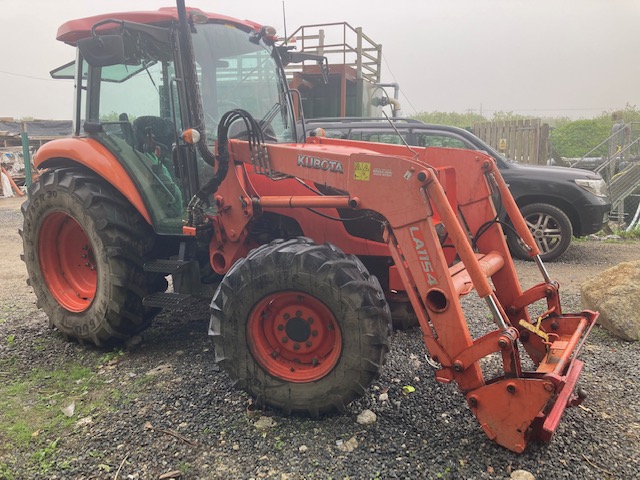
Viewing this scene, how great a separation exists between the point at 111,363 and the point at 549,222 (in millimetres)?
6258

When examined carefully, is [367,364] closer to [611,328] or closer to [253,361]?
[253,361]

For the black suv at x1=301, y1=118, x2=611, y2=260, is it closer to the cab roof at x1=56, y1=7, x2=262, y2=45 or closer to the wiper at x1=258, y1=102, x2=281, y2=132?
the wiper at x1=258, y1=102, x2=281, y2=132

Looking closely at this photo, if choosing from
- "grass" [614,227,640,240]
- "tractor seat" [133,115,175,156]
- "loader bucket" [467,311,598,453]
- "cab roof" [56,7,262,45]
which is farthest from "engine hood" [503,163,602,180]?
"tractor seat" [133,115,175,156]

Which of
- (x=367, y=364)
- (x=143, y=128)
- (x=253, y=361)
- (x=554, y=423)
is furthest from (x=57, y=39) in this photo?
(x=554, y=423)

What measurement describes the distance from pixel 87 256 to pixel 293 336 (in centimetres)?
235

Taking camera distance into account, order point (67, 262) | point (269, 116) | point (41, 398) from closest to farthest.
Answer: point (41, 398)
point (269, 116)
point (67, 262)

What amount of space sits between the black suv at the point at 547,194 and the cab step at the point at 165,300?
4115 millimetres

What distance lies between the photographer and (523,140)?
12344mm

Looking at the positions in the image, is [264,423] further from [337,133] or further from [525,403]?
[337,133]

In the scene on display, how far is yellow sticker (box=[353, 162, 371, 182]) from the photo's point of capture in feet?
9.85

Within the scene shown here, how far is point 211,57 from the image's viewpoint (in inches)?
152

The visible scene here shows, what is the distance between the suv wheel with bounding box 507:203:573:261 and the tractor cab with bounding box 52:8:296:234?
455 cm

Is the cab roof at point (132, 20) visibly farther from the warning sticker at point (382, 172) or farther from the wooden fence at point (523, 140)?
the wooden fence at point (523, 140)

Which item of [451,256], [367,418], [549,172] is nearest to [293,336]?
[367,418]
